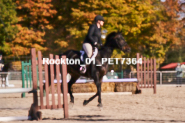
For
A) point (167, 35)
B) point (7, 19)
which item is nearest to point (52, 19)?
point (7, 19)

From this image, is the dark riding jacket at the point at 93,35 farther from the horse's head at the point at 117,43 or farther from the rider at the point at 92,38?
the horse's head at the point at 117,43

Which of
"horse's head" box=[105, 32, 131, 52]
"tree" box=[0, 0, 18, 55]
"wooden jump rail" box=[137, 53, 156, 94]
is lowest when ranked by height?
"wooden jump rail" box=[137, 53, 156, 94]

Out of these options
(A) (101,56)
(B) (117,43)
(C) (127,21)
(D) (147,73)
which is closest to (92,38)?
(A) (101,56)

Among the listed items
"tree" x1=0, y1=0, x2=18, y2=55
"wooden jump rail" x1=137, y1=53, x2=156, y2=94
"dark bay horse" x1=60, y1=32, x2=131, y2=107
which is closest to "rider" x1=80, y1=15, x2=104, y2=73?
"dark bay horse" x1=60, y1=32, x2=131, y2=107

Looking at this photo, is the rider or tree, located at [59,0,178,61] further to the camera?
tree, located at [59,0,178,61]

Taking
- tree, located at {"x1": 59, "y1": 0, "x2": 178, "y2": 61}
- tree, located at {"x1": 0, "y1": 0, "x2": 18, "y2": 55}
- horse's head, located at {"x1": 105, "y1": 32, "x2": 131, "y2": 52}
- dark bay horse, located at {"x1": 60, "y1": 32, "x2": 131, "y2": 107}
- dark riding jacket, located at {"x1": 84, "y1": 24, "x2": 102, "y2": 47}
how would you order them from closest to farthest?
dark riding jacket, located at {"x1": 84, "y1": 24, "x2": 102, "y2": 47} → dark bay horse, located at {"x1": 60, "y1": 32, "x2": 131, "y2": 107} → horse's head, located at {"x1": 105, "y1": 32, "x2": 131, "y2": 52} → tree, located at {"x1": 59, "y1": 0, "x2": 178, "y2": 61} → tree, located at {"x1": 0, "y1": 0, "x2": 18, "y2": 55}

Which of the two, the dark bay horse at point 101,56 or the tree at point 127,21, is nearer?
the dark bay horse at point 101,56

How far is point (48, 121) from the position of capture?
7641mm

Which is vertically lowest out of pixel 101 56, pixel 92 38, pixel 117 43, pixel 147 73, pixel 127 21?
pixel 147 73

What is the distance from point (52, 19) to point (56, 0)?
6.32 feet

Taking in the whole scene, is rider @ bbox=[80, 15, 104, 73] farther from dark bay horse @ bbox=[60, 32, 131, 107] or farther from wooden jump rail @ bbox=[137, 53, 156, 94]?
wooden jump rail @ bbox=[137, 53, 156, 94]

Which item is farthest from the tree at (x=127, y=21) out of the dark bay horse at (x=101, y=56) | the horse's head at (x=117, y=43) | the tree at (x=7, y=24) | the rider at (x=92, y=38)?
the rider at (x=92, y=38)

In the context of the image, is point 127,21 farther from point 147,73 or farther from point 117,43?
point 117,43

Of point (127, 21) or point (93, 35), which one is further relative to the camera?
point (127, 21)
